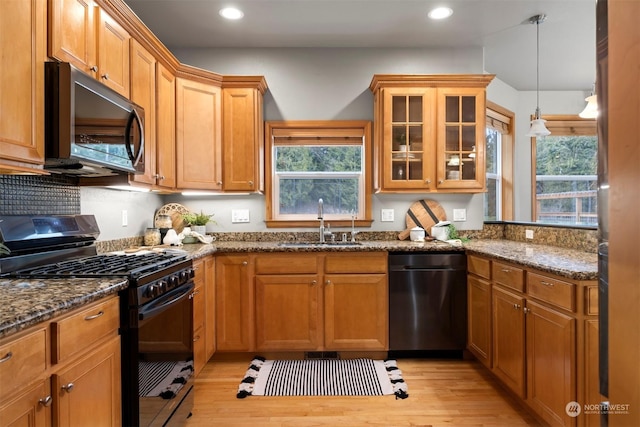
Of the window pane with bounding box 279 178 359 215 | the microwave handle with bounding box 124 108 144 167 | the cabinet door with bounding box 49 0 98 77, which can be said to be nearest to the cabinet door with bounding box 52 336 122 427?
the microwave handle with bounding box 124 108 144 167

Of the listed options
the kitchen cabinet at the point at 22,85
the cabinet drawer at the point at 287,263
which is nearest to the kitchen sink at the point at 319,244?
the cabinet drawer at the point at 287,263

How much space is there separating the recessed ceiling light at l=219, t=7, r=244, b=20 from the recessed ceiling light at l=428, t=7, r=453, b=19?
1480 mm

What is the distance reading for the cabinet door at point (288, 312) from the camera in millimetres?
2777

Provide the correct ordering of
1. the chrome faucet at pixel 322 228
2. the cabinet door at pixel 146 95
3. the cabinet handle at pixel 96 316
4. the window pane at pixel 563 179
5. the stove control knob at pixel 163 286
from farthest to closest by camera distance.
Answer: the window pane at pixel 563 179 < the chrome faucet at pixel 322 228 < the cabinet door at pixel 146 95 < the stove control knob at pixel 163 286 < the cabinet handle at pixel 96 316

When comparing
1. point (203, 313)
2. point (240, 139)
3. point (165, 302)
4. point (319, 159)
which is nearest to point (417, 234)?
point (319, 159)

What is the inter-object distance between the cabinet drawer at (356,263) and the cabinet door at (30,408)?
1.94 meters

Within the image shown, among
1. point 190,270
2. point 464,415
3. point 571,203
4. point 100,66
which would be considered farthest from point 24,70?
point 571,203

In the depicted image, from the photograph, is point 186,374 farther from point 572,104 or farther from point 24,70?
point 572,104

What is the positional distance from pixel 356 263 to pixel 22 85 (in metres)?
2.19

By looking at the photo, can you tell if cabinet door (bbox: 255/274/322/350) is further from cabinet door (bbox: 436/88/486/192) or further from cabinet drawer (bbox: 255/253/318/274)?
cabinet door (bbox: 436/88/486/192)

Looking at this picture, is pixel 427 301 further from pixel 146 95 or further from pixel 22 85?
pixel 22 85

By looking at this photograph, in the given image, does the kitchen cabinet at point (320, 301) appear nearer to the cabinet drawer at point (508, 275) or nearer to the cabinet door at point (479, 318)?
the cabinet door at point (479, 318)

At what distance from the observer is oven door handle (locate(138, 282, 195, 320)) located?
153cm

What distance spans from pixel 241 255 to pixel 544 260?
2020 millimetres
